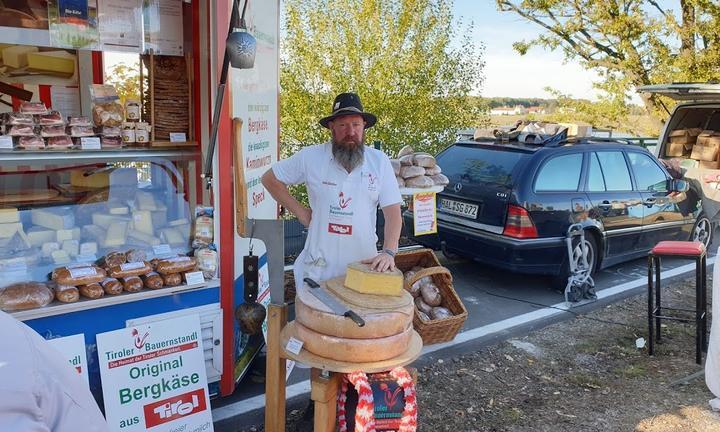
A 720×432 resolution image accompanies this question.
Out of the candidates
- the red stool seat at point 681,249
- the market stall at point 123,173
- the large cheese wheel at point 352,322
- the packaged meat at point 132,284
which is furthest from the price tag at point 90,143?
the red stool seat at point 681,249

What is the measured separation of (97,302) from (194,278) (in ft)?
1.79

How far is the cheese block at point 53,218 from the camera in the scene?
10.3 ft

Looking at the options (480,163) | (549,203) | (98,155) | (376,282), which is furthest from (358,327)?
(480,163)

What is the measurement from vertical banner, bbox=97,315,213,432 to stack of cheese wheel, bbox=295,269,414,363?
962mm

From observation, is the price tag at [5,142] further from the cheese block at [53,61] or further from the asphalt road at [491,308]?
the asphalt road at [491,308]

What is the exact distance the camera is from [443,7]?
8.87 metres

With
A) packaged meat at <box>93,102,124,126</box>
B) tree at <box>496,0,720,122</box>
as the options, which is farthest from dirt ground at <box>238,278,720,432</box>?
tree at <box>496,0,720,122</box>

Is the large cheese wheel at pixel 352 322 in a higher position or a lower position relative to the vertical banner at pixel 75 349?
higher

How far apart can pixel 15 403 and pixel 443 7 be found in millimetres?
8974

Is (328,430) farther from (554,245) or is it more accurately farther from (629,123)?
(629,123)

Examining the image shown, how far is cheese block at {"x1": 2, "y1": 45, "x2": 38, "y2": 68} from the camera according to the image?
10.4 feet

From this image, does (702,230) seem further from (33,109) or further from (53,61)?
(33,109)

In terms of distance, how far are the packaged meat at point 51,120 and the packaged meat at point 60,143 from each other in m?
0.08

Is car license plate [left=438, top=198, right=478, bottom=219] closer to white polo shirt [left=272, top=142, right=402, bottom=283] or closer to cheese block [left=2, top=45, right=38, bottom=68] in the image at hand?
Result: white polo shirt [left=272, top=142, right=402, bottom=283]
